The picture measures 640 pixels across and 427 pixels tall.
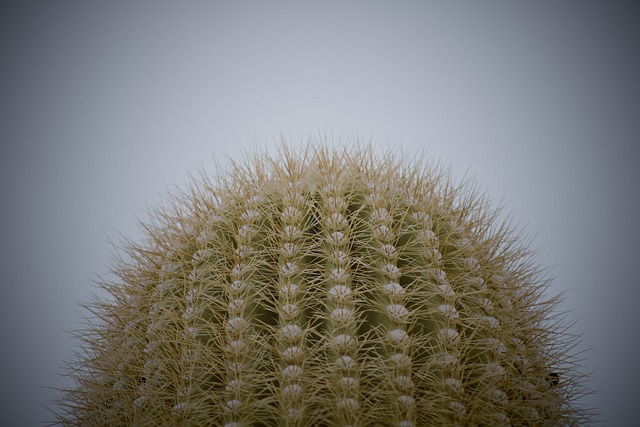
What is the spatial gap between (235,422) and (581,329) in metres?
1.07

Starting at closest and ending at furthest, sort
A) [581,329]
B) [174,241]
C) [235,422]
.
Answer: [235,422]
[174,241]
[581,329]

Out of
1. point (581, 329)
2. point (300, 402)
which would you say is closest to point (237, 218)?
point (300, 402)

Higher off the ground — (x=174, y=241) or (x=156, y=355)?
(x=174, y=241)

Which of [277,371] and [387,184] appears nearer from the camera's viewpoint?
[277,371]

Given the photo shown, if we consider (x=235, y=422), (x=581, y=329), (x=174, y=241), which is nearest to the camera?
(x=235, y=422)

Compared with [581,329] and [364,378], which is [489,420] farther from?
[581,329]

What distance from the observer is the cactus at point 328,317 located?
1.23ft

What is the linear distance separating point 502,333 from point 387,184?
170 millimetres

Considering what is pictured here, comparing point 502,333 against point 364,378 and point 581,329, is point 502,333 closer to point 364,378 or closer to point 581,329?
point 364,378

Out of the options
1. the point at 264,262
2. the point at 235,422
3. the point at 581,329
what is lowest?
the point at 235,422

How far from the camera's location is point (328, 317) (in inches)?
15.7

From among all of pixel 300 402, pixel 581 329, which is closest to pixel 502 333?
pixel 300 402

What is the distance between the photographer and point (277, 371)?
384 millimetres

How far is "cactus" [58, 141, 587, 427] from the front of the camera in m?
0.38
